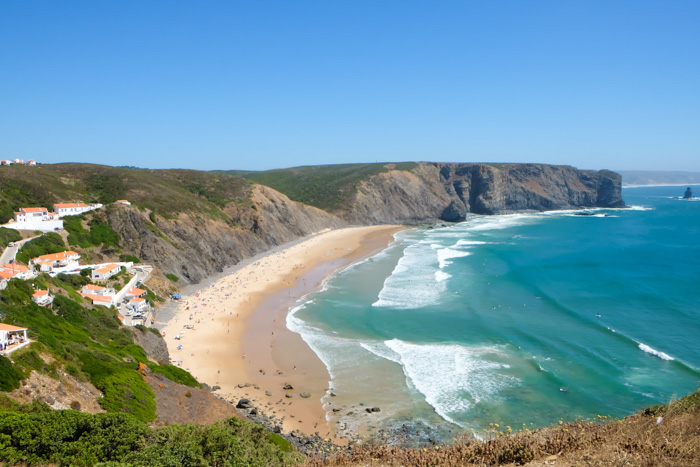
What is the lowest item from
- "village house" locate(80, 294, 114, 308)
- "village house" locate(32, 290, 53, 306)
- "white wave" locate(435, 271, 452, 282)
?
"white wave" locate(435, 271, 452, 282)

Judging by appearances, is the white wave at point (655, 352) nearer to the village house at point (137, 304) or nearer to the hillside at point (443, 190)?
the village house at point (137, 304)

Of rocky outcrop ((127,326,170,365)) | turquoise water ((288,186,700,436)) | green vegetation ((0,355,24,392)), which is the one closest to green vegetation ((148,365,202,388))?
rocky outcrop ((127,326,170,365))

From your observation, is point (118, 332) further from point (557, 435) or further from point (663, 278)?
point (663, 278)

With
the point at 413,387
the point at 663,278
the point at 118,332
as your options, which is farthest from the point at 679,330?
the point at 118,332

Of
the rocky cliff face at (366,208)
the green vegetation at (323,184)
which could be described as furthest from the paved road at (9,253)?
the green vegetation at (323,184)

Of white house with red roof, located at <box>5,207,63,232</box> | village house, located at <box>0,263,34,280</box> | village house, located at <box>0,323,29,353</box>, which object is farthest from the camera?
white house with red roof, located at <box>5,207,63,232</box>

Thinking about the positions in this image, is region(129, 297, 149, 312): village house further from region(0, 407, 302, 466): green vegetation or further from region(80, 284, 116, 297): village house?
region(0, 407, 302, 466): green vegetation

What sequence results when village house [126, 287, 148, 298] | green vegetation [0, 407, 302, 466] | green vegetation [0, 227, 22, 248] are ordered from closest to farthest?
green vegetation [0, 407, 302, 466] → green vegetation [0, 227, 22, 248] → village house [126, 287, 148, 298]
